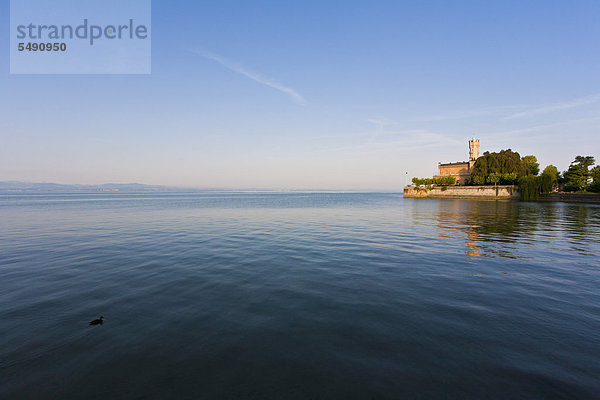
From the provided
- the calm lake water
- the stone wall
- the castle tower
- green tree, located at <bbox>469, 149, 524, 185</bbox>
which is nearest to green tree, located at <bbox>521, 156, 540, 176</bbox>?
green tree, located at <bbox>469, 149, 524, 185</bbox>

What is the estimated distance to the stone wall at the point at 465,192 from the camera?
8156cm

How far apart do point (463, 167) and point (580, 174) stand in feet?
147

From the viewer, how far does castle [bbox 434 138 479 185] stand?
11375 centimetres

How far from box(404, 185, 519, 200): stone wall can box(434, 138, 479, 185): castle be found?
73.4ft

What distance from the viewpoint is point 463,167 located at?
119938 mm

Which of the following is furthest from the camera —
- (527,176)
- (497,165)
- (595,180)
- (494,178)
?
(497,165)

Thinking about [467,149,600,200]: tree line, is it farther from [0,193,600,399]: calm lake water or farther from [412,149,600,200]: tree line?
[0,193,600,399]: calm lake water

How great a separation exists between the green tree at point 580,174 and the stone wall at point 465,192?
16.5 metres

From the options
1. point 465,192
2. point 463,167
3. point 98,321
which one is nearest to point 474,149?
point 463,167

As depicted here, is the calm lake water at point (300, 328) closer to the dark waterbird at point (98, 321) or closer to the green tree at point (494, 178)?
the dark waterbird at point (98, 321)

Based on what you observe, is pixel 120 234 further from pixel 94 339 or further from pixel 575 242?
pixel 575 242

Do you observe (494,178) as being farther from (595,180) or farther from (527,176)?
(595,180)

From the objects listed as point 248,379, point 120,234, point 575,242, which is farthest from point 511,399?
point 120,234

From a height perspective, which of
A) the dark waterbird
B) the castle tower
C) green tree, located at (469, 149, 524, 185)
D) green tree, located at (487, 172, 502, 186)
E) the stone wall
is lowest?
the dark waterbird
